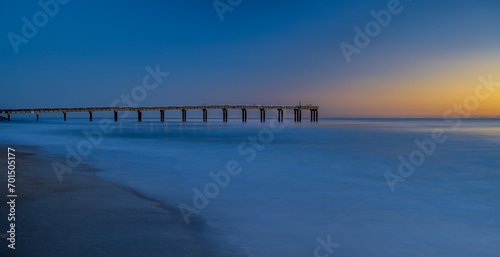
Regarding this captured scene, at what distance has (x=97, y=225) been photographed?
4891 mm

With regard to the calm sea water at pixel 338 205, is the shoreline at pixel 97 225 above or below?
above

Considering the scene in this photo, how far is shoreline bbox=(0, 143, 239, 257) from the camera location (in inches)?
159

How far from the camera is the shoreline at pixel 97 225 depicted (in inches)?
159

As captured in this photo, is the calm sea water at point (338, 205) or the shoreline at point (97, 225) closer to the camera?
the shoreline at point (97, 225)

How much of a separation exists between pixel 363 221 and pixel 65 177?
7006 mm

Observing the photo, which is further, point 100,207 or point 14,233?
point 100,207

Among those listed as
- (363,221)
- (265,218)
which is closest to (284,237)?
(265,218)

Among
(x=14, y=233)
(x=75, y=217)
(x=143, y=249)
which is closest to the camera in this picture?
(x=143, y=249)

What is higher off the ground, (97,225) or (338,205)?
(97,225)

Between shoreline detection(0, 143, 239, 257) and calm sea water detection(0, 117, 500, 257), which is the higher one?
shoreline detection(0, 143, 239, 257)

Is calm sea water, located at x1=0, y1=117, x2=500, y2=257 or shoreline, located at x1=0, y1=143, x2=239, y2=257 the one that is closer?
shoreline, located at x1=0, y1=143, x2=239, y2=257

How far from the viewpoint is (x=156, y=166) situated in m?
12.5

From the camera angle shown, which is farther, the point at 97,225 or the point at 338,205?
the point at 338,205

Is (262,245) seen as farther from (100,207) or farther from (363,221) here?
(100,207)
